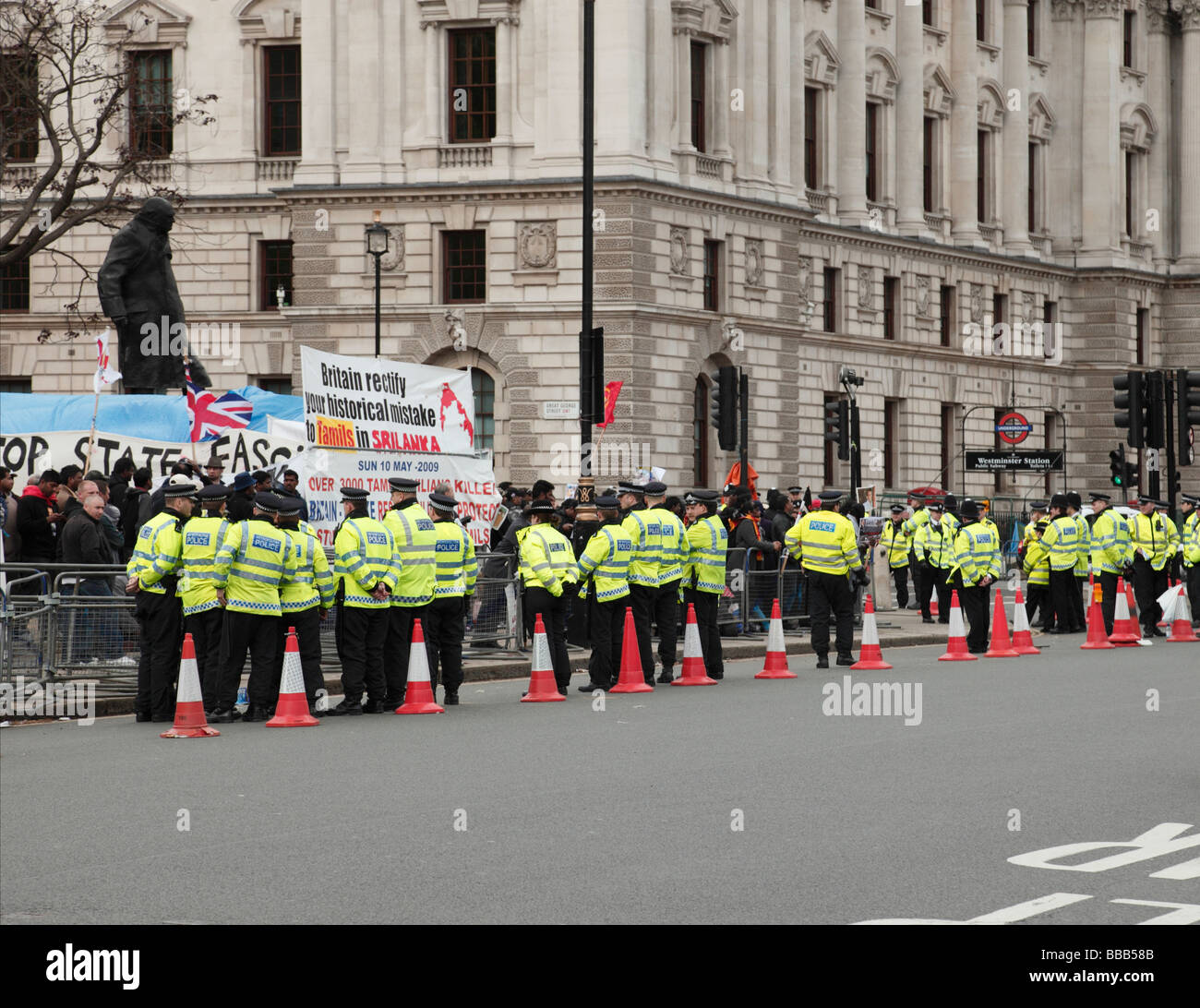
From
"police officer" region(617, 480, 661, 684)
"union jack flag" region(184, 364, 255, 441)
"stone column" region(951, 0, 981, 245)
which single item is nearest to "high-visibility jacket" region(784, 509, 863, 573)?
"police officer" region(617, 480, 661, 684)

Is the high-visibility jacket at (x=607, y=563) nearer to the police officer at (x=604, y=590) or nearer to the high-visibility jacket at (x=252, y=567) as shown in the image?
the police officer at (x=604, y=590)

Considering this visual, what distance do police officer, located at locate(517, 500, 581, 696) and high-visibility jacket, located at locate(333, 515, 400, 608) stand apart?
1807 mm

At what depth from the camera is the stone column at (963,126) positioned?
63.7 meters

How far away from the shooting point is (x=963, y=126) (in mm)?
63938

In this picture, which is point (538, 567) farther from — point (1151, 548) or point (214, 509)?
point (1151, 548)

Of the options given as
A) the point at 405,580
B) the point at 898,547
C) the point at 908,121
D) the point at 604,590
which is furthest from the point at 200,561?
the point at 908,121

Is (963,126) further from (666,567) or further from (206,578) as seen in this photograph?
(206,578)

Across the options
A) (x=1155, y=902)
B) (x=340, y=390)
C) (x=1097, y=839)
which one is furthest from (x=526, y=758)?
(x=340, y=390)

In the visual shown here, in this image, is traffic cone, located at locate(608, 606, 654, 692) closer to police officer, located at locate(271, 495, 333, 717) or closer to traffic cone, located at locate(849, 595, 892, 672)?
traffic cone, located at locate(849, 595, 892, 672)

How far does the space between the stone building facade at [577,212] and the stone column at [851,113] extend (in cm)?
8

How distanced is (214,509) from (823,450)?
1648 inches

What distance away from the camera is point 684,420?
49.0 meters

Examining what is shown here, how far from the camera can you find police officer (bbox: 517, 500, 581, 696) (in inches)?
727

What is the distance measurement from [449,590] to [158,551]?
9.05ft
